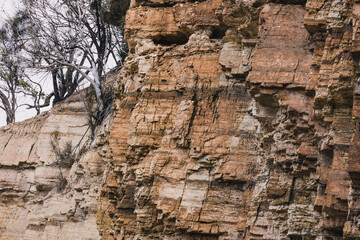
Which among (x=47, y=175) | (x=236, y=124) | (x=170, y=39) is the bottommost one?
(x=236, y=124)

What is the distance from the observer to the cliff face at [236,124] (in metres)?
8.12

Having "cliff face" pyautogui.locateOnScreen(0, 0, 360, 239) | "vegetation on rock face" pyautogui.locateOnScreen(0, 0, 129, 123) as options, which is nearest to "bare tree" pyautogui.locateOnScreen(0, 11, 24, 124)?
"vegetation on rock face" pyautogui.locateOnScreen(0, 0, 129, 123)

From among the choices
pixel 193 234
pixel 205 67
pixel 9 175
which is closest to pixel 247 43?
pixel 205 67

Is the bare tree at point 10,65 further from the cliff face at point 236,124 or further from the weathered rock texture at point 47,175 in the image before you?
the cliff face at point 236,124

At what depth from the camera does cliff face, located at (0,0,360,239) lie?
320 inches

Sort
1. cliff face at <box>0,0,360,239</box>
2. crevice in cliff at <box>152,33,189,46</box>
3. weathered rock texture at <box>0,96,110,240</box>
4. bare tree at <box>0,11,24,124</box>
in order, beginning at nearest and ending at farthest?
cliff face at <box>0,0,360,239</box>
crevice in cliff at <box>152,33,189,46</box>
weathered rock texture at <box>0,96,110,240</box>
bare tree at <box>0,11,24,124</box>

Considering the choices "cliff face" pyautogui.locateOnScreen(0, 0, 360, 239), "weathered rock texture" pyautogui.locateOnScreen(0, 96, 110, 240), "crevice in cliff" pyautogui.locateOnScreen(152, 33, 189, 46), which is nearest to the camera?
"cliff face" pyautogui.locateOnScreen(0, 0, 360, 239)

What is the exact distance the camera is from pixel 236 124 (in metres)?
11.2

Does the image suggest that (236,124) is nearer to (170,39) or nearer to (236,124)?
(236,124)

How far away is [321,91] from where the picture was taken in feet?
27.5

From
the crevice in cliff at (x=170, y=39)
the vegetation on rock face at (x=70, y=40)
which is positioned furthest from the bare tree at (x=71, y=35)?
the crevice in cliff at (x=170, y=39)

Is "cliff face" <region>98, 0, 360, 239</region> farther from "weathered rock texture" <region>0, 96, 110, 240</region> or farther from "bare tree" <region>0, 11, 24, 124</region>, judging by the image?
"bare tree" <region>0, 11, 24, 124</region>

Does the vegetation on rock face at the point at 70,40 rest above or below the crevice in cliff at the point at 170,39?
above

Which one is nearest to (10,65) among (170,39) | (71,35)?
(71,35)
